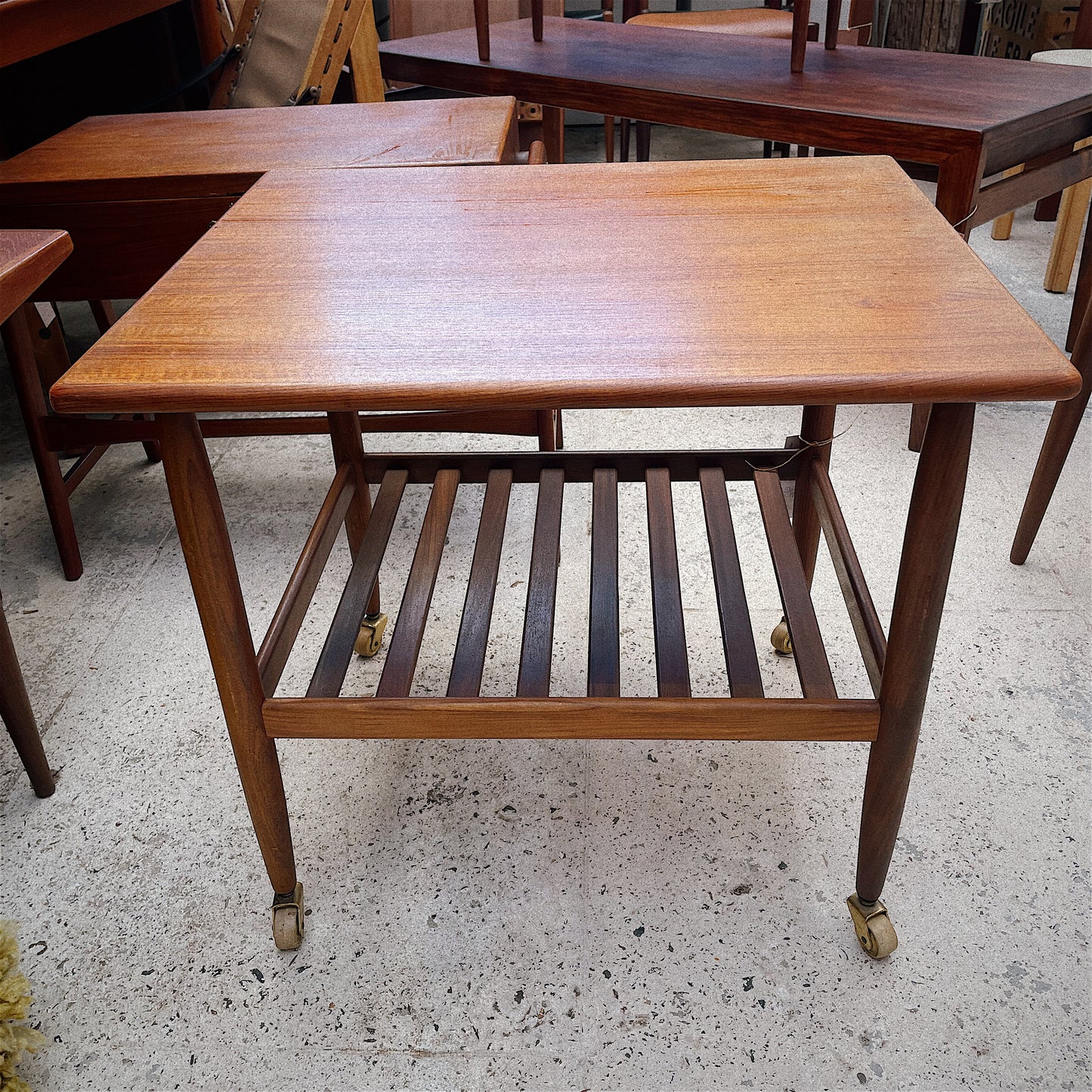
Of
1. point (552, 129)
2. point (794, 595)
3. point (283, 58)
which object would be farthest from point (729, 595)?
point (283, 58)

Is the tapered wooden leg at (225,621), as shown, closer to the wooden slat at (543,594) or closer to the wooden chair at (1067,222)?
the wooden slat at (543,594)

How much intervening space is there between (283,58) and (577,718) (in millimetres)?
2126

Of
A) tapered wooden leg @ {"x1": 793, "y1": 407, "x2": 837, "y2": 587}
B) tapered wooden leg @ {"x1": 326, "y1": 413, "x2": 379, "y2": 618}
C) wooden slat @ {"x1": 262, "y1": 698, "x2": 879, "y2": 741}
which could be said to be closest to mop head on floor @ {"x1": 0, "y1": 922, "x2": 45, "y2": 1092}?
wooden slat @ {"x1": 262, "y1": 698, "x2": 879, "y2": 741}

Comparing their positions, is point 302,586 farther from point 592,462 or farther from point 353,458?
point 592,462

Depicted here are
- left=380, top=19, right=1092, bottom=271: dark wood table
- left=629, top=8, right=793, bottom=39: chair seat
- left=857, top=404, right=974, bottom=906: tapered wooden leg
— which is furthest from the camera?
left=629, top=8, right=793, bottom=39: chair seat

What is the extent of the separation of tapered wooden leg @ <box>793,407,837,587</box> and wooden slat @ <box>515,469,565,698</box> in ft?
1.17

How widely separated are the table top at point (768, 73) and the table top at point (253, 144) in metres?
0.42

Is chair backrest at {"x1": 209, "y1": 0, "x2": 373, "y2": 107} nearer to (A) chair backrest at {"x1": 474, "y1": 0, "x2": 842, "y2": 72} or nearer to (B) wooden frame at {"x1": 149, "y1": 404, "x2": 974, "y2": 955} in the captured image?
(A) chair backrest at {"x1": 474, "y1": 0, "x2": 842, "y2": 72}

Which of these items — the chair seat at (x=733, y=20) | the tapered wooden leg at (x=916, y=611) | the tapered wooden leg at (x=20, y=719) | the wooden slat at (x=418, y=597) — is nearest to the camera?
the tapered wooden leg at (x=916, y=611)

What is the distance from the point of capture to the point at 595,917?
1.26 meters

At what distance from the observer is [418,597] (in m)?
1.32

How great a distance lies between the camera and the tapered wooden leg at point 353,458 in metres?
1.47

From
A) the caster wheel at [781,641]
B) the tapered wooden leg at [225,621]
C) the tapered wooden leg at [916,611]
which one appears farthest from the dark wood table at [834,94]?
the tapered wooden leg at [225,621]

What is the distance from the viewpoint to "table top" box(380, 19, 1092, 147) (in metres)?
1.88
